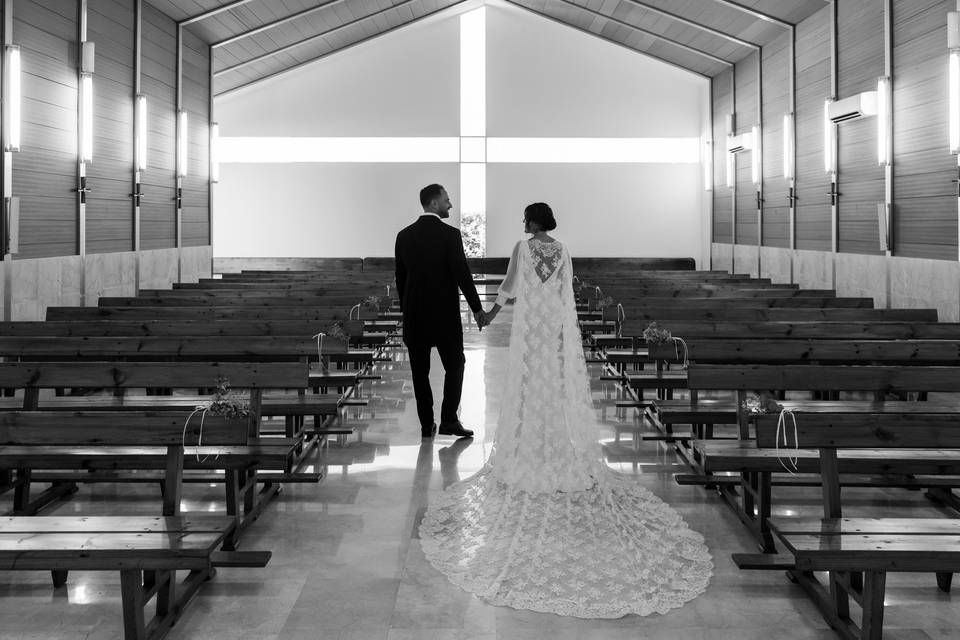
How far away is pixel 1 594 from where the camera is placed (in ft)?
10.1

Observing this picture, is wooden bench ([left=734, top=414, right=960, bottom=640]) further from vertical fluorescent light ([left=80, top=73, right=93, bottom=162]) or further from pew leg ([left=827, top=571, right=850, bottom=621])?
vertical fluorescent light ([left=80, top=73, right=93, bottom=162])

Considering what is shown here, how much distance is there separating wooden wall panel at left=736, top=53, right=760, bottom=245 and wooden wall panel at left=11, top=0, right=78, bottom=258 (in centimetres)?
915

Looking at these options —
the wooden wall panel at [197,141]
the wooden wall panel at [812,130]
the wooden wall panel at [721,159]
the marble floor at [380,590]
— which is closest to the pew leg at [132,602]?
the marble floor at [380,590]

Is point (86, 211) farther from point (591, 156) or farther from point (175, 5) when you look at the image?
point (591, 156)

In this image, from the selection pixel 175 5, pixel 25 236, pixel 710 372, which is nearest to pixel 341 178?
pixel 175 5

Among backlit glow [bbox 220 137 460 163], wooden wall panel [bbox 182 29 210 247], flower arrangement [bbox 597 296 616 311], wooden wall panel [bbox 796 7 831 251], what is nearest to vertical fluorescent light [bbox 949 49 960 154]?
flower arrangement [bbox 597 296 616 311]

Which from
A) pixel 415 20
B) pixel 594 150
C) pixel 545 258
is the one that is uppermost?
pixel 415 20

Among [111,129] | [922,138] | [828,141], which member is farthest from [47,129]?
[828,141]

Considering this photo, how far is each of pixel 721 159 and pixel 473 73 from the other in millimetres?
4750

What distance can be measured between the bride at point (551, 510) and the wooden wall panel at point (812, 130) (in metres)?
7.04

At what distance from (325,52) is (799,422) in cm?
1461

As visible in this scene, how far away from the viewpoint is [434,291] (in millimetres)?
5484

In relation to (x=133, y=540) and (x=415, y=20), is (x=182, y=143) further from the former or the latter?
(x=133, y=540)

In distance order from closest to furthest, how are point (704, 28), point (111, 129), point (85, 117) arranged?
1. point (85, 117)
2. point (111, 129)
3. point (704, 28)
